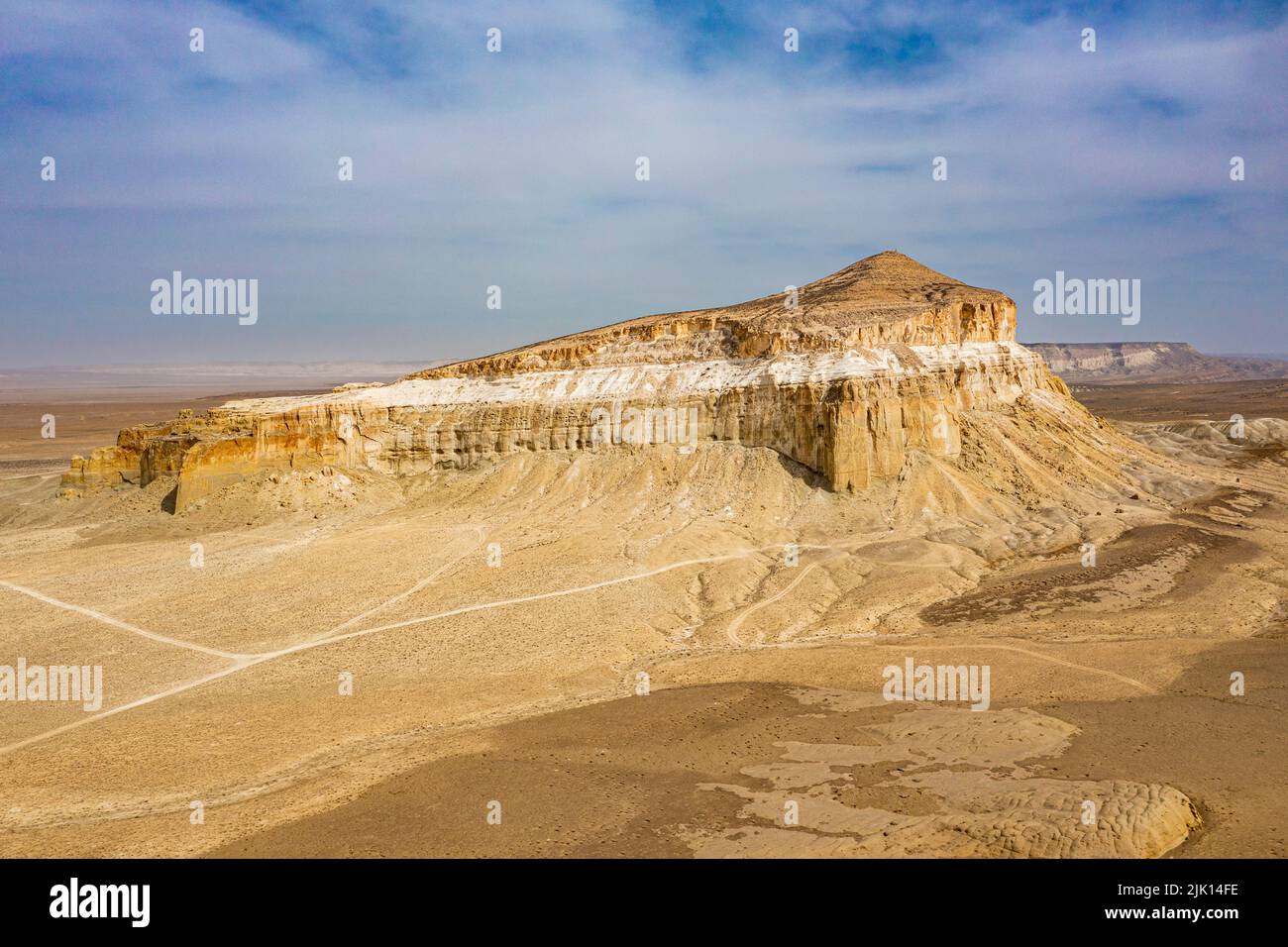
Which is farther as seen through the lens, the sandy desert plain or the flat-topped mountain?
the flat-topped mountain

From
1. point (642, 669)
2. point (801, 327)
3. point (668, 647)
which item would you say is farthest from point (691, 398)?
A: point (642, 669)

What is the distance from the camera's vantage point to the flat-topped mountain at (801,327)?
1265 inches

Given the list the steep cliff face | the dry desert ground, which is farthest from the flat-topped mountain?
the dry desert ground

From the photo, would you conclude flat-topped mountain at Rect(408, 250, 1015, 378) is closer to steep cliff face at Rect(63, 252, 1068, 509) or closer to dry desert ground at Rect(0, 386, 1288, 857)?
steep cliff face at Rect(63, 252, 1068, 509)

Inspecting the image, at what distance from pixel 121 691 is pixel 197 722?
2.95 meters

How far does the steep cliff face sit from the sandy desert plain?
42 centimetres

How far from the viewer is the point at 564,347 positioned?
35.7 metres

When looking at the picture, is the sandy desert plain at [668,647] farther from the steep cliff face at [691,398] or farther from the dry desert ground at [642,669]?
the steep cliff face at [691,398]

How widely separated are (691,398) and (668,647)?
47.9ft

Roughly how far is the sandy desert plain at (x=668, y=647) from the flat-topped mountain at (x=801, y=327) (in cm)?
36

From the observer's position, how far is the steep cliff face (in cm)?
2969

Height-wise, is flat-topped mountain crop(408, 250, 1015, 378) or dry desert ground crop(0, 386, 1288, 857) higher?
flat-topped mountain crop(408, 250, 1015, 378)

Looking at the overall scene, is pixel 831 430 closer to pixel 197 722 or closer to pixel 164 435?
pixel 197 722

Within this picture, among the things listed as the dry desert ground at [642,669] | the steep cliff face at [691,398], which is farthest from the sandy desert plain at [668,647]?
the steep cliff face at [691,398]
